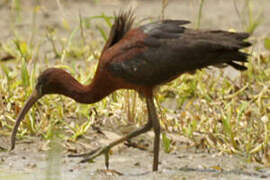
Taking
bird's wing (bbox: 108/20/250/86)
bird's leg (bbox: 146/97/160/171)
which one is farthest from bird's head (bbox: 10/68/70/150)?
bird's leg (bbox: 146/97/160/171)

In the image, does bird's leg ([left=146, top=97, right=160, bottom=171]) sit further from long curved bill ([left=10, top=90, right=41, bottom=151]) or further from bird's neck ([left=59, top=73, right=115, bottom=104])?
long curved bill ([left=10, top=90, right=41, bottom=151])

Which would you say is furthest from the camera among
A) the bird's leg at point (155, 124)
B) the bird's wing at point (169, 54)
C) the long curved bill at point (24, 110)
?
the long curved bill at point (24, 110)

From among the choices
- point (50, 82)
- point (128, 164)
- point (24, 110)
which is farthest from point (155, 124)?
point (24, 110)

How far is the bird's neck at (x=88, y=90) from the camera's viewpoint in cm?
565

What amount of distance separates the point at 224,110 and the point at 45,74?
193cm

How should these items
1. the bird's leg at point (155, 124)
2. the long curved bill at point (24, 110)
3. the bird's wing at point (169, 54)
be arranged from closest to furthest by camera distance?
the bird's wing at point (169, 54), the bird's leg at point (155, 124), the long curved bill at point (24, 110)

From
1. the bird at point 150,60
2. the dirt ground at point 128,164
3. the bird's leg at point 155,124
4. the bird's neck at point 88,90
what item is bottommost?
the dirt ground at point 128,164

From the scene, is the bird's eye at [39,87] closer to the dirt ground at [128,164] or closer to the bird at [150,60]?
the bird at [150,60]

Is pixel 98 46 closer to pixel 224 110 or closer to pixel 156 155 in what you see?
pixel 224 110

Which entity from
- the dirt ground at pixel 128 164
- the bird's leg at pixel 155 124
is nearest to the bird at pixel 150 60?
the bird's leg at pixel 155 124

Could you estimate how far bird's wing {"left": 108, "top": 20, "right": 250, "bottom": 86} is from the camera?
17.9ft

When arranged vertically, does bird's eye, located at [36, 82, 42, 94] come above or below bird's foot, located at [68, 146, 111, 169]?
above

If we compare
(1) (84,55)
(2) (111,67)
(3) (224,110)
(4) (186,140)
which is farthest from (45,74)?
(1) (84,55)

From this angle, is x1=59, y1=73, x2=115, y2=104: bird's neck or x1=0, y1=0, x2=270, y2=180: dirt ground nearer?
x1=0, y1=0, x2=270, y2=180: dirt ground
